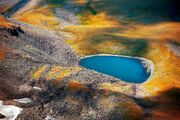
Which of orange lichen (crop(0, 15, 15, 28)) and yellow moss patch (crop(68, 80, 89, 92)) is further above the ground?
orange lichen (crop(0, 15, 15, 28))

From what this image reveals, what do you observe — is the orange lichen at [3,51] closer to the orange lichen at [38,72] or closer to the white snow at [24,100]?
the orange lichen at [38,72]

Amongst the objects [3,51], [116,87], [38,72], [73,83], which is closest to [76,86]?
[73,83]

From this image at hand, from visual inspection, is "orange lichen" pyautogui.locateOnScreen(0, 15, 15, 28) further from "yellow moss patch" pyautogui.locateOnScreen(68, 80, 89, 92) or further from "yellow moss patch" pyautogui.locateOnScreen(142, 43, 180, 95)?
"yellow moss patch" pyautogui.locateOnScreen(142, 43, 180, 95)

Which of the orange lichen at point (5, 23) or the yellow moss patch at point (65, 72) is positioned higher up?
the orange lichen at point (5, 23)

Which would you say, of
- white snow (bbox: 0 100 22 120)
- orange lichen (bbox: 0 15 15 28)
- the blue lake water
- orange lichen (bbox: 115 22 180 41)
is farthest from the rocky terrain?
orange lichen (bbox: 115 22 180 41)

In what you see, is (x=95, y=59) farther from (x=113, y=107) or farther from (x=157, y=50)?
(x=113, y=107)

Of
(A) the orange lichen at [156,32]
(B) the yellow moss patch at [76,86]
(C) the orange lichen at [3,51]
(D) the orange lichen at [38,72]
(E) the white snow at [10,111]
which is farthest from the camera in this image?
(A) the orange lichen at [156,32]

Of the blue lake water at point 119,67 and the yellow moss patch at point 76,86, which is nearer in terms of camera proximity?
the yellow moss patch at point 76,86

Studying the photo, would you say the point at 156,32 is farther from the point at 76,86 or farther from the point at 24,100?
the point at 24,100

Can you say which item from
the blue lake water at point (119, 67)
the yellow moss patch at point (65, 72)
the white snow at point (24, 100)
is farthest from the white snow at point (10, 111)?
the blue lake water at point (119, 67)
